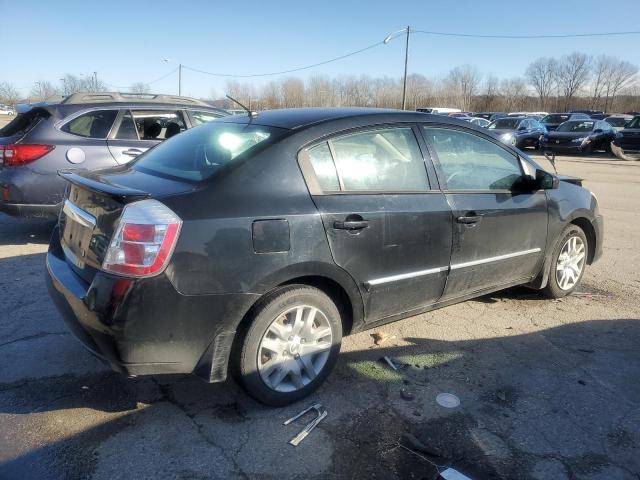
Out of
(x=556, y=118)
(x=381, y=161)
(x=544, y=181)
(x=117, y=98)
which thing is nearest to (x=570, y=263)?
(x=544, y=181)

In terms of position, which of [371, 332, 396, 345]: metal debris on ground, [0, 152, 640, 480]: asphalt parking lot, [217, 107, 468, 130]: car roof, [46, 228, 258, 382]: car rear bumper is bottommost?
[371, 332, 396, 345]: metal debris on ground

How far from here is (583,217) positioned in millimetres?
4586

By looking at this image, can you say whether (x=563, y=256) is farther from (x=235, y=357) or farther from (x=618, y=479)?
(x=235, y=357)

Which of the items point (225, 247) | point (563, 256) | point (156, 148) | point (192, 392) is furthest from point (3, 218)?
point (563, 256)

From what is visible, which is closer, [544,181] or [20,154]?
[544,181]

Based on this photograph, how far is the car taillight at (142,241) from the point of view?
2.39 metres

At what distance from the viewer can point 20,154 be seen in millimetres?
5645

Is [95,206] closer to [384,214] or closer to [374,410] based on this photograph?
[384,214]

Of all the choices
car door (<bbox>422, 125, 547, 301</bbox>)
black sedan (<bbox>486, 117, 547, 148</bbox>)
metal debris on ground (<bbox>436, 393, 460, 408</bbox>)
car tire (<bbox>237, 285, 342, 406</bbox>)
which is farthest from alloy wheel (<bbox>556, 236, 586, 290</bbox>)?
black sedan (<bbox>486, 117, 547, 148</bbox>)

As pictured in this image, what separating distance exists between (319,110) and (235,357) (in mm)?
1797

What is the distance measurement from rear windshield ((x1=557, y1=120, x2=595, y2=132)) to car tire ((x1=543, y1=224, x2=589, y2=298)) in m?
20.7

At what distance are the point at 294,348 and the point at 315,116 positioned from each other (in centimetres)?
148

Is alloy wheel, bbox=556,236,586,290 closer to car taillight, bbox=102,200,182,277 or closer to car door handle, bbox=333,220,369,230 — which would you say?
car door handle, bbox=333,220,369,230

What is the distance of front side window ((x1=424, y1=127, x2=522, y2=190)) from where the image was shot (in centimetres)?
358
